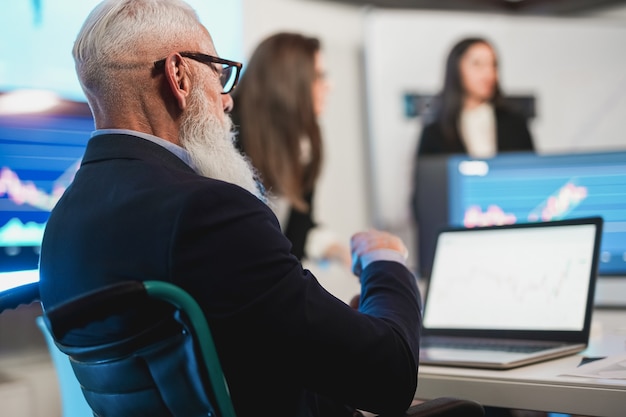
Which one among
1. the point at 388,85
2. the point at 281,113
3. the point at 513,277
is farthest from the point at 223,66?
the point at 388,85

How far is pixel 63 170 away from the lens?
2.48 m

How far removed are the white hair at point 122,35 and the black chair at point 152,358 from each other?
0.44 meters

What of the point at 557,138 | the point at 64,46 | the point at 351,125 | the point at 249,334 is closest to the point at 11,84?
the point at 64,46

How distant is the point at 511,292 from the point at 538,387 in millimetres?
444

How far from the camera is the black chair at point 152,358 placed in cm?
92

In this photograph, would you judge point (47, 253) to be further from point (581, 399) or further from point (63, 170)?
point (63, 170)

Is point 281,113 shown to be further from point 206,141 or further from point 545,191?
point 206,141

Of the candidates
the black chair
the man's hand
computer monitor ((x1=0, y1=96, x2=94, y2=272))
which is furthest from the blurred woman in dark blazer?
the black chair

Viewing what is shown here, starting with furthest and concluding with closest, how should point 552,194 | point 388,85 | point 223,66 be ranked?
point 388,85, point 552,194, point 223,66

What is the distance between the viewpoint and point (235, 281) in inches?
40.0

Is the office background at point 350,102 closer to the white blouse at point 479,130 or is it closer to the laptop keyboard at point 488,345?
the white blouse at point 479,130

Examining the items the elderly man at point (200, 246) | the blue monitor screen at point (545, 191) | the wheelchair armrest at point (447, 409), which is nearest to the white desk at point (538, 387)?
the wheelchair armrest at point (447, 409)

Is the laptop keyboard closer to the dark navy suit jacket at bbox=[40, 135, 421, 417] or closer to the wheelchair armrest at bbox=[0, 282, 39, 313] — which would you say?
the dark navy suit jacket at bbox=[40, 135, 421, 417]

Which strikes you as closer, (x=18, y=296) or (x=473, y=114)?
(x=18, y=296)
